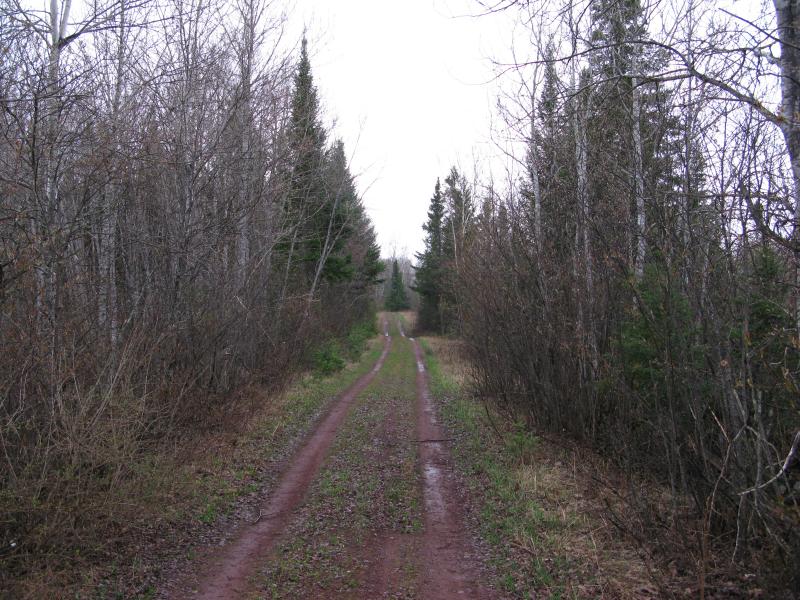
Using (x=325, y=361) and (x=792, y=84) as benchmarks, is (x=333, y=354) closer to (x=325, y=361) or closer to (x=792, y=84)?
(x=325, y=361)

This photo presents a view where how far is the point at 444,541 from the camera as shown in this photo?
6.14 meters

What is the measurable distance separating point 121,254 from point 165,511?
13.8 feet

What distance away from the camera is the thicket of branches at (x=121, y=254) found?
503cm

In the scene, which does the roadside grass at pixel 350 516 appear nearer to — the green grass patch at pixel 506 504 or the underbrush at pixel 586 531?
the green grass patch at pixel 506 504

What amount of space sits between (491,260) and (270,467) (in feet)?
20.5

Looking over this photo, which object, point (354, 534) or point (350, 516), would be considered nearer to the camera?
point (354, 534)

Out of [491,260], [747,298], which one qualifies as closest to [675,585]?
[747,298]

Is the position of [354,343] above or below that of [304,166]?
below

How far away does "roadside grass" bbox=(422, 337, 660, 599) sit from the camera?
197 inches

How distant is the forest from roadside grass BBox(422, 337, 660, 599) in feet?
1.19

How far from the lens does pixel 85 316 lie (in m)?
6.63

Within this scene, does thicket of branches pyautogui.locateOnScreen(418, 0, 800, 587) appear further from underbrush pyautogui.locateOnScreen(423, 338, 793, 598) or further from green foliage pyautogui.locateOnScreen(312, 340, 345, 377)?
Result: green foliage pyautogui.locateOnScreen(312, 340, 345, 377)

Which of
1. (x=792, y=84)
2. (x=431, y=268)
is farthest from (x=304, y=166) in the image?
(x=431, y=268)

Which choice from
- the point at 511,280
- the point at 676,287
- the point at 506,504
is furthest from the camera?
the point at 511,280
